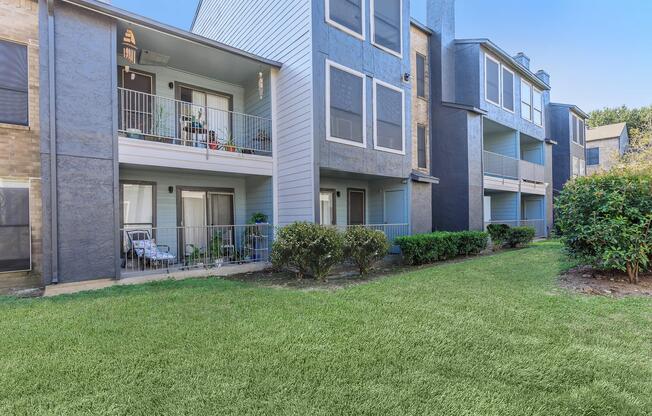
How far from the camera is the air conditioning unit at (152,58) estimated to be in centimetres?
887

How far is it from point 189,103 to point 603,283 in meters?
10.3

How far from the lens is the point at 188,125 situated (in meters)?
9.60

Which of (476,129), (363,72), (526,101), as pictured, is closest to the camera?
(363,72)

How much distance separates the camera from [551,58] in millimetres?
23547

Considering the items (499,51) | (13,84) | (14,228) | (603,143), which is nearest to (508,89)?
(499,51)

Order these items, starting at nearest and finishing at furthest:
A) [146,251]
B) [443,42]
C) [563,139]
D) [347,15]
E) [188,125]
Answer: [146,251] → [188,125] → [347,15] → [443,42] → [563,139]

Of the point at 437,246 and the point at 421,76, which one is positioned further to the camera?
the point at 421,76

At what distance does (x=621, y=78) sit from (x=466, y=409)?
38417mm

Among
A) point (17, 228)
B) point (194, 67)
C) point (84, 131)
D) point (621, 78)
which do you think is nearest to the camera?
point (17, 228)

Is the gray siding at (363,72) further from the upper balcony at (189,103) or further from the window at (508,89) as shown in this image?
the window at (508,89)

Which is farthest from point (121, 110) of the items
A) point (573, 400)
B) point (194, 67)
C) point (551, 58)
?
point (551, 58)

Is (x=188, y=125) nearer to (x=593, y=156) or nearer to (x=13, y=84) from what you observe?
(x=13, y=84)

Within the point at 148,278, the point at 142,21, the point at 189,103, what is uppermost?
the point at 142,21

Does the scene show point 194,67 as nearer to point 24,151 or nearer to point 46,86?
point 46,86
